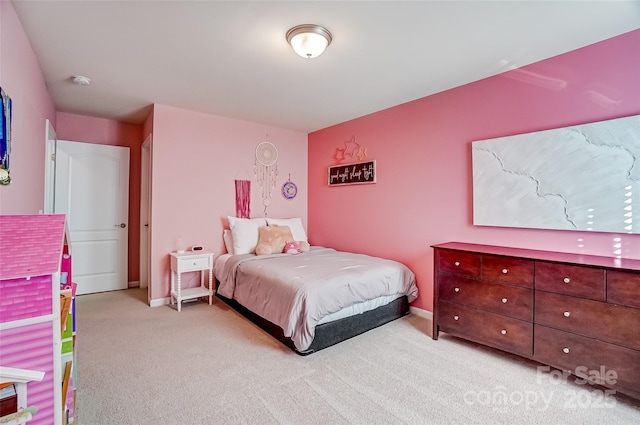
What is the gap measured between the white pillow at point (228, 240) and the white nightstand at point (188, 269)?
33 cm

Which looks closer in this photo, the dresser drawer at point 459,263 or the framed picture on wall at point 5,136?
the framed picture on wall at point 5,136

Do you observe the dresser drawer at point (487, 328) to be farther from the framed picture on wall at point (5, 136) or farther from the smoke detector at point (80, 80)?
the smoke detector at point (80, 80)

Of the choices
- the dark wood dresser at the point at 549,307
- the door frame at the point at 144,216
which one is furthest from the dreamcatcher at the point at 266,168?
the dark wood dresser at the point at 549,307

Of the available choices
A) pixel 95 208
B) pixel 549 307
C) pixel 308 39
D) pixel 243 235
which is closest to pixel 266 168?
pixel 243 235

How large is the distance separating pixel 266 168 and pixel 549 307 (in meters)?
3.66

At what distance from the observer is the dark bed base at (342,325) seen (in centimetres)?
248

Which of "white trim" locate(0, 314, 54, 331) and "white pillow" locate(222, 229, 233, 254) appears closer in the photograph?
"white trim" locate(0, 314, 54, 331)

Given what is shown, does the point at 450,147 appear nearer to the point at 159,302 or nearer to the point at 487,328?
the point at 487,328

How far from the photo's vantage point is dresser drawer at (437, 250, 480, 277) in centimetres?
244

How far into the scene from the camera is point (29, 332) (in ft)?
3.19

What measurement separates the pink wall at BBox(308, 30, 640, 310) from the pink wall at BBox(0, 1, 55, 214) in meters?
3.25

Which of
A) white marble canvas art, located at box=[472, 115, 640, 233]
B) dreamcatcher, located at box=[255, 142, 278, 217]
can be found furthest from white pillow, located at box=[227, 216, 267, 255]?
white marble canvas art, located at box=[472, 115, 640, 233]

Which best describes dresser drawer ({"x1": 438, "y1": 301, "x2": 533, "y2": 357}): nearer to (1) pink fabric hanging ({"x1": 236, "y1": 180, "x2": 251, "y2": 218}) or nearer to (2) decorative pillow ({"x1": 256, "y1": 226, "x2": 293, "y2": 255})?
(2) decorative pillow ({"x1": 256, "y1": 226, "x2": 293, "y2": 255})

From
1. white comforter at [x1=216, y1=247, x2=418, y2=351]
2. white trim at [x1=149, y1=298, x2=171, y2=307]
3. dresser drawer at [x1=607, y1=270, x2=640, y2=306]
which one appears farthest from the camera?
white trim at [x1=149, y1=298, x2=171, y2=307]
